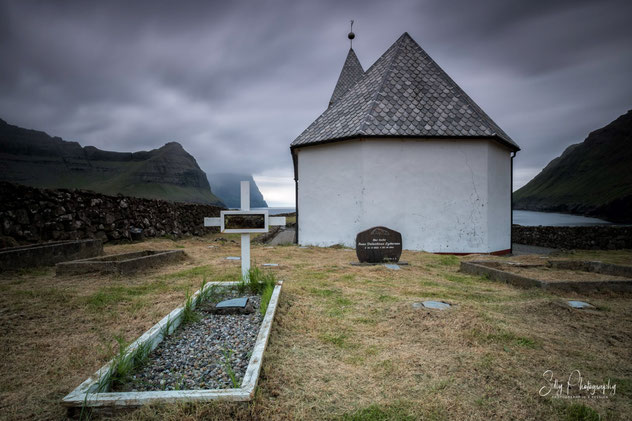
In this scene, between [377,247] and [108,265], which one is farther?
[377,247]

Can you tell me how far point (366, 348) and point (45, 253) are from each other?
7532mm

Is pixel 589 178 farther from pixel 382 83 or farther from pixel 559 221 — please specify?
pixel 382 83

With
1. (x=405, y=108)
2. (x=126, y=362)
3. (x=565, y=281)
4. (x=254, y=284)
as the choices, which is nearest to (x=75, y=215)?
(x=254, y=284)

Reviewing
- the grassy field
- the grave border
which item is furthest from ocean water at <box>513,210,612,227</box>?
the grave border

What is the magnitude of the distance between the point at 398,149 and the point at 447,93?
155 inches

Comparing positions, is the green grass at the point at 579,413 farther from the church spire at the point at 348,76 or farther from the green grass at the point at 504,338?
the church spire at the point at 348,76

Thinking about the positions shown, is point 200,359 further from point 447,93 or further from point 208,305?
point 447,93

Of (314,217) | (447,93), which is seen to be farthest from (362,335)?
(447,93)

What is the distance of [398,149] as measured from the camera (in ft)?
36.6

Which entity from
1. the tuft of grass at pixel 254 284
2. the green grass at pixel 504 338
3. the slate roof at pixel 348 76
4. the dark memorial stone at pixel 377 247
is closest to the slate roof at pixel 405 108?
the dark memorial stone at pixel 377 247

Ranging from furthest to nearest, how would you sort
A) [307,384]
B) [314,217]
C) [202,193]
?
[202,193] → [314,217] → [307,384]

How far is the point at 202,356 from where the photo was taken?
2.76 meters

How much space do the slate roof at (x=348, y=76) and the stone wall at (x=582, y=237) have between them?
14600mm

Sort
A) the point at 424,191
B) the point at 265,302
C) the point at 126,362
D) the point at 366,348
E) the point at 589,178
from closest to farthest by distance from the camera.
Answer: the point at 126,362 < the point at 366,348 < the point at 265,302 < the point at 424,191 < the point at 589,178
